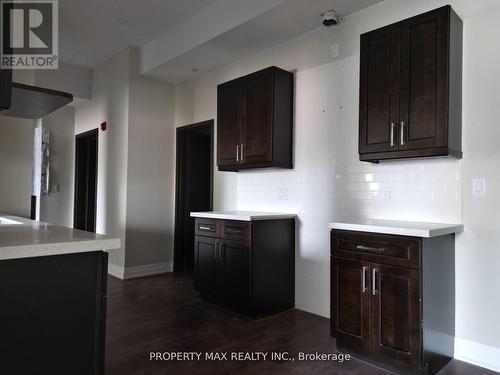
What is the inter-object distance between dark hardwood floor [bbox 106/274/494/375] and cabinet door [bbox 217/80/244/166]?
1.45m

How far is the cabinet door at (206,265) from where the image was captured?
3396 mm

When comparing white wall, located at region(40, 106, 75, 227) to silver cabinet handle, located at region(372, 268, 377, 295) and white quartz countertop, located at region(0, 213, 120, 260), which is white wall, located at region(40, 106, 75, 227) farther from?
silver cabinet handle, located at region(372, 268, 377, 295)

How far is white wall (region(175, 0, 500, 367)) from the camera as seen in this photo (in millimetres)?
2350

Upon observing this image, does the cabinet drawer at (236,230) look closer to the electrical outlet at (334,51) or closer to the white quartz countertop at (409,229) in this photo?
the white quartz countertop at (409,229)

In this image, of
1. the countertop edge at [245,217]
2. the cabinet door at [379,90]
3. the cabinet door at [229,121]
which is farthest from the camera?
the cabinet door at [229,121]

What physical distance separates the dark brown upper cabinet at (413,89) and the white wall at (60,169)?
17.2ft

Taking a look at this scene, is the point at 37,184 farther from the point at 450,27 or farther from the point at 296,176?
the point at 450,27

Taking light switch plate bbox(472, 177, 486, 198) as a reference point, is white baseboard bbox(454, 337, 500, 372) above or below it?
below

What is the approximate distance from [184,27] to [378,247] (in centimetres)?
310

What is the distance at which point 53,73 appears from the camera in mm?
5258

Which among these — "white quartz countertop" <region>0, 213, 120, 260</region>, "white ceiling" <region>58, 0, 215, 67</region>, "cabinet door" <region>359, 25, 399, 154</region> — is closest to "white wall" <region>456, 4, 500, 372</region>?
"cabinet door" <region>359, 25, 399, 154</region>

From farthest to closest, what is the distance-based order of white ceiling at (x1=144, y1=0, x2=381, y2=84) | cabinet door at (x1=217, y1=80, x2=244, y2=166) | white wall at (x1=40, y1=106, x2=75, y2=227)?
white wall at (x1=40, y1=106, x2=75, y2=227), cabinet door at (x1=217, y1=80, x2=244, y2=166), white ceiling at (x1=144, y1=0, x2=381, y2=84)

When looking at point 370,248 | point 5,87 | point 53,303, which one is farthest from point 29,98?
point 370,248

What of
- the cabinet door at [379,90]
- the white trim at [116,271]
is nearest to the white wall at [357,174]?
the cabinet door at [379,90]
